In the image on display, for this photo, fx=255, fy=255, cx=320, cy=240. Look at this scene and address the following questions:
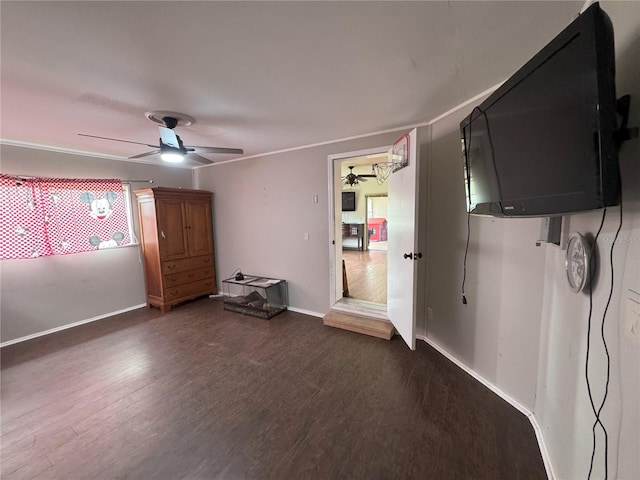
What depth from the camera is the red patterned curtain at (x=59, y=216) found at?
9.49 feet

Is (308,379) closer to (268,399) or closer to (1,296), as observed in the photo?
(268,399)

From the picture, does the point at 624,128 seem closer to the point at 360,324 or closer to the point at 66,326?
the point at 360,324

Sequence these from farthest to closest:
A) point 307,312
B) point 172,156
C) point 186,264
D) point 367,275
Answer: point 367,275
point 186,264
point 307,312
point 172,156

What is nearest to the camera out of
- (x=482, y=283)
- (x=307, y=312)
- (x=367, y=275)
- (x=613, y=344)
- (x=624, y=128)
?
(x=624, y=128)

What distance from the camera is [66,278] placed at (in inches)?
132

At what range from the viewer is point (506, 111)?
1.10 meters

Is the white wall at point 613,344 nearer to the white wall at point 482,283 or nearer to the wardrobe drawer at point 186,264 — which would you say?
the white wall at point 482,283

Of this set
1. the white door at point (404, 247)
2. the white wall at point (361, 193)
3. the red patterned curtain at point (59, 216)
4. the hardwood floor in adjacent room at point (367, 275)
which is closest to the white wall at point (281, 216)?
the white door at point (404, 247)

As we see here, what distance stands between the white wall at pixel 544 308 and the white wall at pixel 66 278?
14.1ft

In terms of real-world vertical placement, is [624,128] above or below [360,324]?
above

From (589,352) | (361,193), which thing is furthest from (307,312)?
(361,193)

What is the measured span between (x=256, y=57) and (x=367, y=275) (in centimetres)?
441

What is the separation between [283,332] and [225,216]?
2.34 m

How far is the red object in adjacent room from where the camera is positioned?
29.5ft
